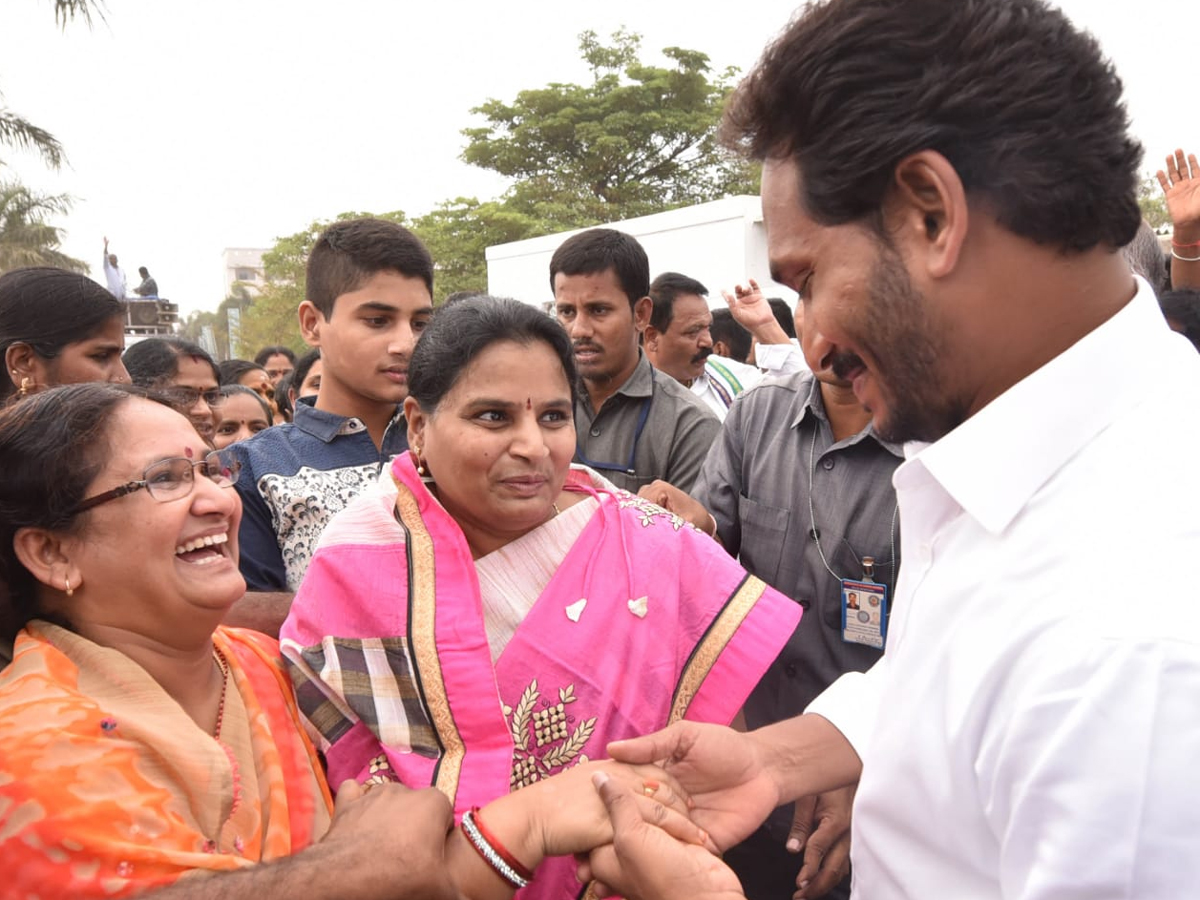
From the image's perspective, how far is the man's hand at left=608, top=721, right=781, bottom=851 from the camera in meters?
1.88

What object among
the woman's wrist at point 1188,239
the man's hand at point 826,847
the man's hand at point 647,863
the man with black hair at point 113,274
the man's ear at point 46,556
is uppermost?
the man with black hair at point 113,274

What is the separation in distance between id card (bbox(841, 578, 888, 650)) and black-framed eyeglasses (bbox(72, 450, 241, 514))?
170 cm

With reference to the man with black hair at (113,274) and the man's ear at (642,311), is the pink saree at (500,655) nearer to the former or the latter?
the man's ear at (642,311)

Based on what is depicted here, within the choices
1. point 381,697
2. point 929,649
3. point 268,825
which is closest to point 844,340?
point 929,649

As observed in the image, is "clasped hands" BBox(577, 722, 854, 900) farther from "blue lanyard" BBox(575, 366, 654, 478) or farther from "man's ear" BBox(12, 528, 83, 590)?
"blue lanyard" BBox(575, 366, 654, 478)

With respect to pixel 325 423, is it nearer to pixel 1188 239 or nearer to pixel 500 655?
pixel 500 655

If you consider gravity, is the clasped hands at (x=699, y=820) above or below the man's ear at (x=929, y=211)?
below

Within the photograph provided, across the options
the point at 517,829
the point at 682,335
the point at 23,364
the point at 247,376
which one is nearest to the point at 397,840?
the point at 517,829

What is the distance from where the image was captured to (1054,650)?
110cm

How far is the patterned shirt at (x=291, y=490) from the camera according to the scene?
8.84 ft

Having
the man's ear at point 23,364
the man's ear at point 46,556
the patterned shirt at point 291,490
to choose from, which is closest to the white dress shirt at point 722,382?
the patterned shirt at point 291,490

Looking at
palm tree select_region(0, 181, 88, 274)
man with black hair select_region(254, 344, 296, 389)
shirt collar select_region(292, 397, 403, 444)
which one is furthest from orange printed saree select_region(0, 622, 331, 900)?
palm tree select_region(0, 181, 88, 274)

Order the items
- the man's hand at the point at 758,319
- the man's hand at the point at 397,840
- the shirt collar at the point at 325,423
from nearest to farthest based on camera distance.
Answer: the man's hand at the point at 397,840, the shirt collar at the point at 325,423, the man's hand at the point at 758,319

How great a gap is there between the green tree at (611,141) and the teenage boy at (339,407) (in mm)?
28130
